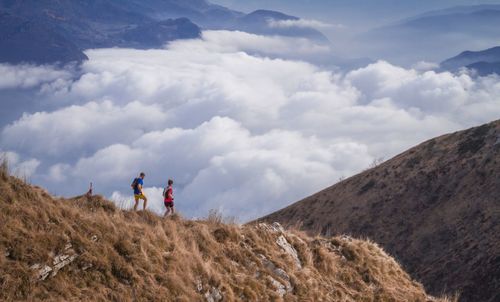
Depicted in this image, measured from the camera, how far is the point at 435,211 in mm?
59094

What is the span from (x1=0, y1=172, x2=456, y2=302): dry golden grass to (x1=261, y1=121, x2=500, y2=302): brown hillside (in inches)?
906

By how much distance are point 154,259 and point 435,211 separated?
1961 inches

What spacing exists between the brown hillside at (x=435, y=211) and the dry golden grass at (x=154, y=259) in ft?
75.5

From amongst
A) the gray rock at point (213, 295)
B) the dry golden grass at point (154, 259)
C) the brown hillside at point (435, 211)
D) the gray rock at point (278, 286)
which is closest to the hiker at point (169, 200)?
the dry golden grass at point (154, 259)

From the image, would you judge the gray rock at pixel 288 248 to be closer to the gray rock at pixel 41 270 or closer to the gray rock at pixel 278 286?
the gray rock at pixel 278 286

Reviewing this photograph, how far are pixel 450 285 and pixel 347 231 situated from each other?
18934 mm

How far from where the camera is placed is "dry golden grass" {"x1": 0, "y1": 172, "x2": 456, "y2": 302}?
13.5m

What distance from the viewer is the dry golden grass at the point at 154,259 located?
1347cm

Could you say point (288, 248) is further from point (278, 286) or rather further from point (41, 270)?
point (41, 270)

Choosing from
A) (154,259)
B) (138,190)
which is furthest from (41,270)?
(138,190)

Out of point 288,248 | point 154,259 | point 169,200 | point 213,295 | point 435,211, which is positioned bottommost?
point 213,295

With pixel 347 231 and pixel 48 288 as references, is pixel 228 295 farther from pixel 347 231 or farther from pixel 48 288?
pixel 347 231

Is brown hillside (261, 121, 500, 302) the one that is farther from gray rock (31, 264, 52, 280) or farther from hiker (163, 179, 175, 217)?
gray rock (31, 264, 52, 280)

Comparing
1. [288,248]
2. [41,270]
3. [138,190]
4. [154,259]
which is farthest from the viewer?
[138,190]
